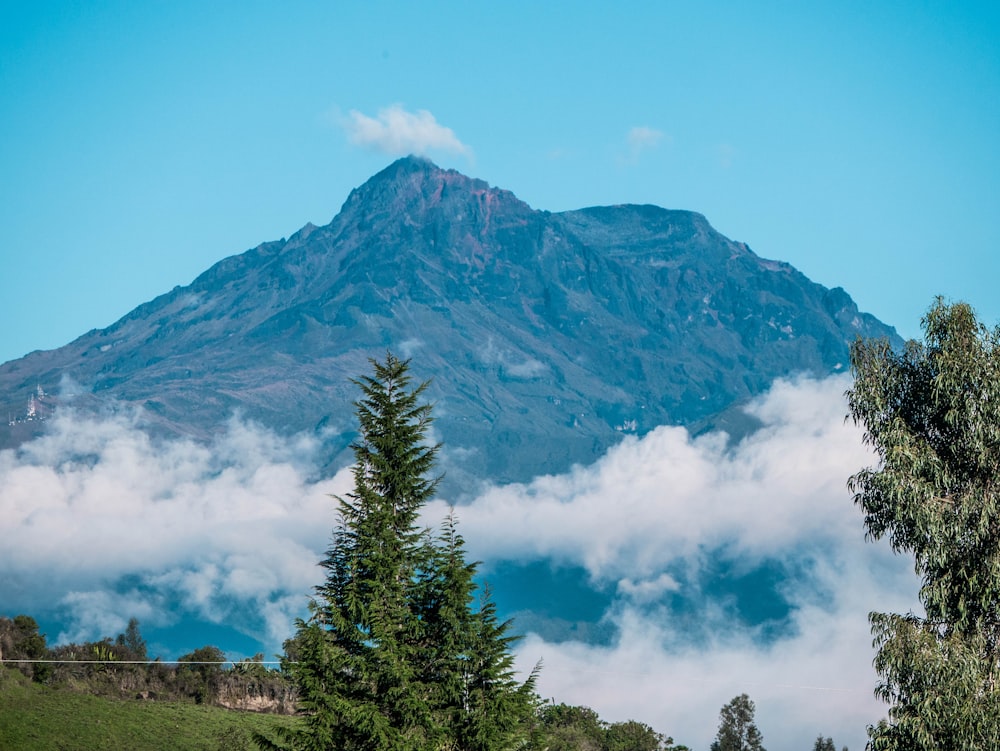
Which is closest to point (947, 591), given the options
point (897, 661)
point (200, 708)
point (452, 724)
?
point (897, 661)

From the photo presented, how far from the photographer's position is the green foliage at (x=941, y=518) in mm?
31734

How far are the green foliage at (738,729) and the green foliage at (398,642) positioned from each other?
90458 mm

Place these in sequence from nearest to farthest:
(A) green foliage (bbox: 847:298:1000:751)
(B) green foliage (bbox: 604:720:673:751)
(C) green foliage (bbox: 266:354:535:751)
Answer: (A) green foliage (bbox: 847:298:1000:751) < (C) green foliage (bbox: 266:354:535:751) < (B) green foliage (bbox: 604:720:673:751)

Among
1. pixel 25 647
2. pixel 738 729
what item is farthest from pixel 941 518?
pixel 738 729

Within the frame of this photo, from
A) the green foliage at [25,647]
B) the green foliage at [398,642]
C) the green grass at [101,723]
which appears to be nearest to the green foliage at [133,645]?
the green foliage at [25,647]

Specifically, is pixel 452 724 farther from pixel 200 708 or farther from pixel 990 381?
pixel 200 708

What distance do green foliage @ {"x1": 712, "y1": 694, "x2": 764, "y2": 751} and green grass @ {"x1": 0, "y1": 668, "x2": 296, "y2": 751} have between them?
2125 inches

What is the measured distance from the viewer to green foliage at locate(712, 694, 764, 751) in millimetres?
126075

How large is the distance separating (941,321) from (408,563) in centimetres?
1697

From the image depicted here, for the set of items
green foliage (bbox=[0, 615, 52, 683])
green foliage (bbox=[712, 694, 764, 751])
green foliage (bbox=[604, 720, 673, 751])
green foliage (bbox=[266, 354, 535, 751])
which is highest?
green foliage (bbox=[712, 694, 764, 751])

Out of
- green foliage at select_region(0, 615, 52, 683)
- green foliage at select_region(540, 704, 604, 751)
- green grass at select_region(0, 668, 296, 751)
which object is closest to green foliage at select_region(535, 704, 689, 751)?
green foliage at select_region(540, 704, 604, 751)

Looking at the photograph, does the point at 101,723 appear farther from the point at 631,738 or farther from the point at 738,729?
the point at 738,729

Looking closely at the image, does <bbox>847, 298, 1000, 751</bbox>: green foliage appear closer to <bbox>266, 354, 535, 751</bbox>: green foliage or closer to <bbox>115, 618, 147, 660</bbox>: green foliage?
<bbox>266, 354, 535, 751</bbox>: green foliage

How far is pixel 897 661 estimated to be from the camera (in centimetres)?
3228
